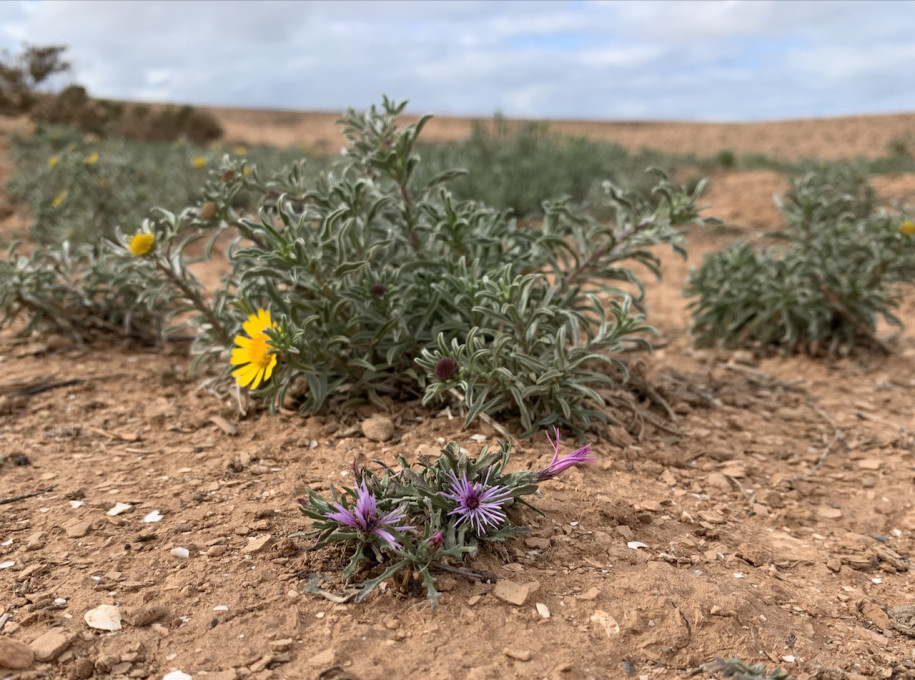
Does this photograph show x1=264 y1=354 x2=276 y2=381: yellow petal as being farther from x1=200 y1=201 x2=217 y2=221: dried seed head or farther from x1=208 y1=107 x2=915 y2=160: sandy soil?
x1=208 y1=107 x2=915 y2=160: sandy soil

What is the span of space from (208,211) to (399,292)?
0.70 m

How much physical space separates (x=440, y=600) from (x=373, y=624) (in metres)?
0.16

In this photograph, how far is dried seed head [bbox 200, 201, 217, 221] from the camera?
8.65 ft

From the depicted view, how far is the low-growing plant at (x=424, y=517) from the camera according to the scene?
177cm

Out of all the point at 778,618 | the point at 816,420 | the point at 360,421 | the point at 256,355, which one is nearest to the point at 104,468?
the point at 256,355

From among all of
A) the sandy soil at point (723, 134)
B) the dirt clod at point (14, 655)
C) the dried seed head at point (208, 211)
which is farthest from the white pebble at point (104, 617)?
the sandy soil at point (723, 134)

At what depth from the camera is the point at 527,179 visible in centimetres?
741

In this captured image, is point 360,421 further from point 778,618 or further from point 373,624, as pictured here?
point 778,618

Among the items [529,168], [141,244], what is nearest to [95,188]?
[141,244]

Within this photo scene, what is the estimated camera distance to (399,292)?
108 inches

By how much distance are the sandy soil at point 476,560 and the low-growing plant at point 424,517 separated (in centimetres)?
6

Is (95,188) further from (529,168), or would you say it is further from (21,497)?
(21,497)

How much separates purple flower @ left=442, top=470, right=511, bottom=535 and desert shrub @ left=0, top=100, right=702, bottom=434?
504mm

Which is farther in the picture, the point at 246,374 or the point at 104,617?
the point at 246,374
